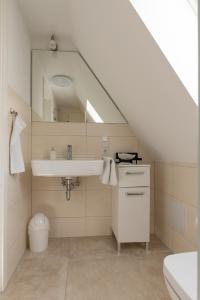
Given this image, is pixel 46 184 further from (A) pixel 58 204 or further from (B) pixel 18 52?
(B) pixel 18 52

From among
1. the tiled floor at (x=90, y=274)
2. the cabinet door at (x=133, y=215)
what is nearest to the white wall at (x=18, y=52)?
the cabinet door at (x=133, y=215)

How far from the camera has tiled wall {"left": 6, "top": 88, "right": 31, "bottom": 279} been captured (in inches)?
66.2

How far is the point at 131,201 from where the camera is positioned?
6.84ft

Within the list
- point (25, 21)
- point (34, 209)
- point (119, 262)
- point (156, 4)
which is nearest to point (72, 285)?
point (119, 262)

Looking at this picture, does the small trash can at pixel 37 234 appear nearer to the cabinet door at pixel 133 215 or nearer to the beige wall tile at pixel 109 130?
the cabinet door at pixel 133 215

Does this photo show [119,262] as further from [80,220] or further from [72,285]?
[80,220]

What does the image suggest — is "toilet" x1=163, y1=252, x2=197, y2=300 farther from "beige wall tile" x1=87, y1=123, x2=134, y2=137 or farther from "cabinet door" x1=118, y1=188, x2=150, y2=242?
"beige wall tile" x1=87, y1=123, x2=134, y2=137

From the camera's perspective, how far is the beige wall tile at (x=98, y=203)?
8.39 feet

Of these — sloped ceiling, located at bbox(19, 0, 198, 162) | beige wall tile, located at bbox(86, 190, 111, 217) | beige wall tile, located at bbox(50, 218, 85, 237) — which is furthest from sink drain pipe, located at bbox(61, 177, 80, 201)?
sloped ceiling, located at bbox(19, 0, 198, 162)

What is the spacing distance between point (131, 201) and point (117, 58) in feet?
4.35

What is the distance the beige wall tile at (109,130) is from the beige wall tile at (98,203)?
0.70m

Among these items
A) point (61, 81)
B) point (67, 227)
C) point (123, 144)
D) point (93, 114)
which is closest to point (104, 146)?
point (123, 144)

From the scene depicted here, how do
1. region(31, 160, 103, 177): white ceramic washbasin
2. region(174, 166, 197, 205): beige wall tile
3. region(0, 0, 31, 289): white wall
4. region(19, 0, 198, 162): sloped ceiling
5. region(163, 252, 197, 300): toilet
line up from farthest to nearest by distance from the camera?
region(31, 160, 103, 177): white ceramic washbasin → region(174, 166, 197, 205): beige wall tile → region(0, 0, 31, 289): white wall → region(19, 0, 198, 162): sloped ceiling → region(163, 252, 197, 300): toilet

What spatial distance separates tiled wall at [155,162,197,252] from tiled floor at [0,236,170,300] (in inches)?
8.0
